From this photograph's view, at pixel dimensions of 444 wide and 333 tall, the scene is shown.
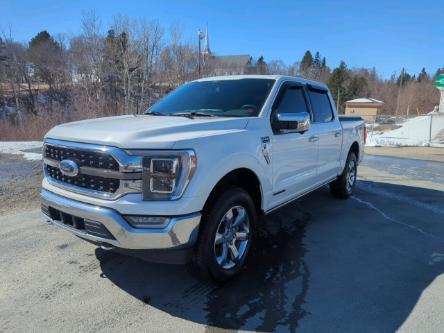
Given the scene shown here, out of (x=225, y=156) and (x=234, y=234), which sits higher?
(x=225, y=156)

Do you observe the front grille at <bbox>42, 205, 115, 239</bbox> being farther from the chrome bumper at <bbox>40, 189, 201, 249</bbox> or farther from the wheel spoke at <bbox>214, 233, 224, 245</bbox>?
the wheel spoke at <bbox>214, 233, 224, 245</bbox>

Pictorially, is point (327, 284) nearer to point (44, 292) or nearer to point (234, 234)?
point (234, 234)

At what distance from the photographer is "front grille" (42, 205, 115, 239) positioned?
2.77 m

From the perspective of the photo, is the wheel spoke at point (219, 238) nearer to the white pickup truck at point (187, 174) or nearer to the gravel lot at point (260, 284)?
the white pickup truck at point (187, 174)

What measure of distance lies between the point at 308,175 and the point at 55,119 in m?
16.5

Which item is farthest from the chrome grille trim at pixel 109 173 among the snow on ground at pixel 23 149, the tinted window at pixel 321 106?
the snow on ground at pixel 23 149

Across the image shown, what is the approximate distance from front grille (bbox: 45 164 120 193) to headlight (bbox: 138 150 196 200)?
9.9 inches

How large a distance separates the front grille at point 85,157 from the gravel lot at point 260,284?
1191 mm

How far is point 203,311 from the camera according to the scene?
294 cm

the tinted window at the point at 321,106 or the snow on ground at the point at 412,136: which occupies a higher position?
the tinted window at the point at 321,106

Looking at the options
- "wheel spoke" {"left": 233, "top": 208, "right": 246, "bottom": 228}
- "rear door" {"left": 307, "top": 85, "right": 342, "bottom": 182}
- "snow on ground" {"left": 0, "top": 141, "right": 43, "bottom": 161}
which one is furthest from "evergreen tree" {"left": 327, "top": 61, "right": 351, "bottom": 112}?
"wheel spoke" {"left": 233, "top": 208, "right": 246, "bottom": 228}

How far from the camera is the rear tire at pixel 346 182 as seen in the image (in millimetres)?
6301

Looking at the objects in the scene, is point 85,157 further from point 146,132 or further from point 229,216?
point 229,216

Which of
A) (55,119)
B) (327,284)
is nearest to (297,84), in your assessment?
(327,284)
